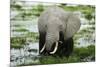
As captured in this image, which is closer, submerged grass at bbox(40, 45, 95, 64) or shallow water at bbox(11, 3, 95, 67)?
shallow water at bbox(11, 3, 95, 67)

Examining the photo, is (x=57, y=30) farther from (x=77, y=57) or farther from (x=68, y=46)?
(x=77, y=57)

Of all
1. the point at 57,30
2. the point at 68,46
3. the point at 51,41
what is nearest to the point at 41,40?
the point at 51,41

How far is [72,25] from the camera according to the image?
7.50 feet

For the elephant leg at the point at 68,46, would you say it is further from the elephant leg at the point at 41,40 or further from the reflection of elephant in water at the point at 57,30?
the elephant leg at the point at 41,40

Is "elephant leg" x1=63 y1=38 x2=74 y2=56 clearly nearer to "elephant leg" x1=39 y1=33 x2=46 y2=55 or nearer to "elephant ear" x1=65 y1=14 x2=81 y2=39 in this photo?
"elephant ear" x1=65 y1=14 x2=81 y2=39

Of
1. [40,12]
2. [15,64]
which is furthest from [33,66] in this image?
[40,12]

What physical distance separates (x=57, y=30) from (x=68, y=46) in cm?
24

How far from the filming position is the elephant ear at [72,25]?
2268mm

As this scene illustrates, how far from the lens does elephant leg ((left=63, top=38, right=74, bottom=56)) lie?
7.41ft

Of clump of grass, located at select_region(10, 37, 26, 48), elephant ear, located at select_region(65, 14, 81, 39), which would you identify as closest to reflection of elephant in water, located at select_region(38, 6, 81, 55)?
elephant ear, located at select_region(65, 14, 81, 39)

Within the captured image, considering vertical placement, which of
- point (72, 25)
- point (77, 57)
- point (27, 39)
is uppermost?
point (72, 25)

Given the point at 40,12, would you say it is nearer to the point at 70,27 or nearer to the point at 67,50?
the point at 70,27

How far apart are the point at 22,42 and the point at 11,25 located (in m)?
0.22

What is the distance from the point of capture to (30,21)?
212 cm
